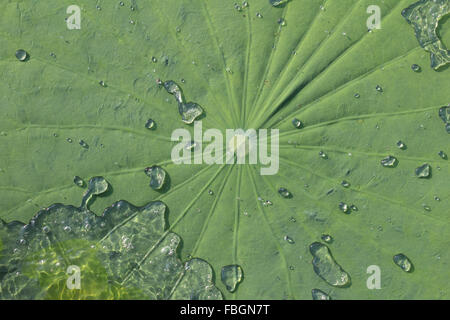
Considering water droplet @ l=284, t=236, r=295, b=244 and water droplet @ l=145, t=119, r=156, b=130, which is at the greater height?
water droplet @ l=145, t=119, r=156, b=130

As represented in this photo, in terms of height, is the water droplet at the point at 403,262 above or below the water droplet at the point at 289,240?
below

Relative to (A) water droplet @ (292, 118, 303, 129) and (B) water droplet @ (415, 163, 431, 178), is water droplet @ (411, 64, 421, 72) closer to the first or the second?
(B) water droplet @ (415, 163, 431, 178)

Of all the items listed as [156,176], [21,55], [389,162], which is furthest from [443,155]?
[21,55]

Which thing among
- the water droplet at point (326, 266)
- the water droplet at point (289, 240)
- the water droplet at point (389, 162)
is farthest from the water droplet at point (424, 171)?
the water droplet at point (289, 240)

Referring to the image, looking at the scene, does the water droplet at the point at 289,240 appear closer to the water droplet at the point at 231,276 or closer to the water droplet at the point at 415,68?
the water droplet at the point at 231,276

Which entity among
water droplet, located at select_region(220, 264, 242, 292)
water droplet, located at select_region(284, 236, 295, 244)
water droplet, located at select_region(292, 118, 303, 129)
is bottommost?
water droplet, located at select_region(220, 264, 242, 292)

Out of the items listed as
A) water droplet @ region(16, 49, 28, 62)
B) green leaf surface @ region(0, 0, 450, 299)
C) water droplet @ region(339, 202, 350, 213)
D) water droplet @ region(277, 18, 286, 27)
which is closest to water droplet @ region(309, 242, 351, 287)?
green leaf surface @ region(0, 0, 450, 299)
